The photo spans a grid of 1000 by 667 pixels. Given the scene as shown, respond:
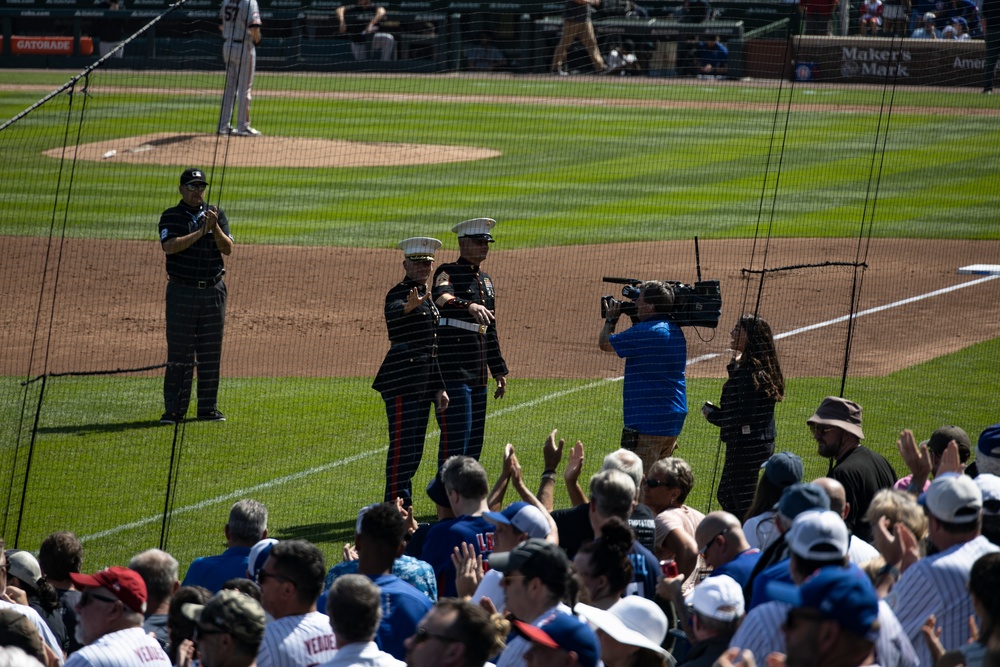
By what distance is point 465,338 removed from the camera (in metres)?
7.98

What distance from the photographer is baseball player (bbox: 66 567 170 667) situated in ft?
13.1

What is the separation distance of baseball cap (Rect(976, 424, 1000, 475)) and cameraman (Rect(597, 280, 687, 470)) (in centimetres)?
227

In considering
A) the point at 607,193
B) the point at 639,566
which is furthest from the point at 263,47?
the point at 639,566

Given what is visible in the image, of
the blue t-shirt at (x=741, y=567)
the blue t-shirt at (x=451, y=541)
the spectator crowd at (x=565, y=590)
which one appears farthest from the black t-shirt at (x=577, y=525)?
the blue t-shirt at (x=741, y=567)

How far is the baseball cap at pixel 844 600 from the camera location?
130 inches

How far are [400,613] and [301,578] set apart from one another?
1.43 feet

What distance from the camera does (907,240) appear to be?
17047mm

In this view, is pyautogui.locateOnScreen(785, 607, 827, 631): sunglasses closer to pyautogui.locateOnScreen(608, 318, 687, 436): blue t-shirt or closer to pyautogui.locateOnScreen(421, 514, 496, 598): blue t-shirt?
pyautogui.locateOnScreen(421, 514, 496, 598): blue t-shirt

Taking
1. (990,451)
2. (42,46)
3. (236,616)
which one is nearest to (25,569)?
(236,616)

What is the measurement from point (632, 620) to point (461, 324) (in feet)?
13.7

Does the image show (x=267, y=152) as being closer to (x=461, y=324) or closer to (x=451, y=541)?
(x=461, y=324)

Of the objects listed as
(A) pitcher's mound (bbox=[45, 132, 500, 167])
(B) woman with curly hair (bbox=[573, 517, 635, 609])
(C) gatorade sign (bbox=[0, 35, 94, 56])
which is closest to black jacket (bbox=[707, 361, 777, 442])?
(B) woman with curly hair (bbox=[573, 517, 635, 609])

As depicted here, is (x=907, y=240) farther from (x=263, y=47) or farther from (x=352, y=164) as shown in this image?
(x=263, y=47)

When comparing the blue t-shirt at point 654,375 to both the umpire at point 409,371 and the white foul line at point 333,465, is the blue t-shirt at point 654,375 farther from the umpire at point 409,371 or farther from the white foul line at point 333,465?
the white foul line at point 333,465
